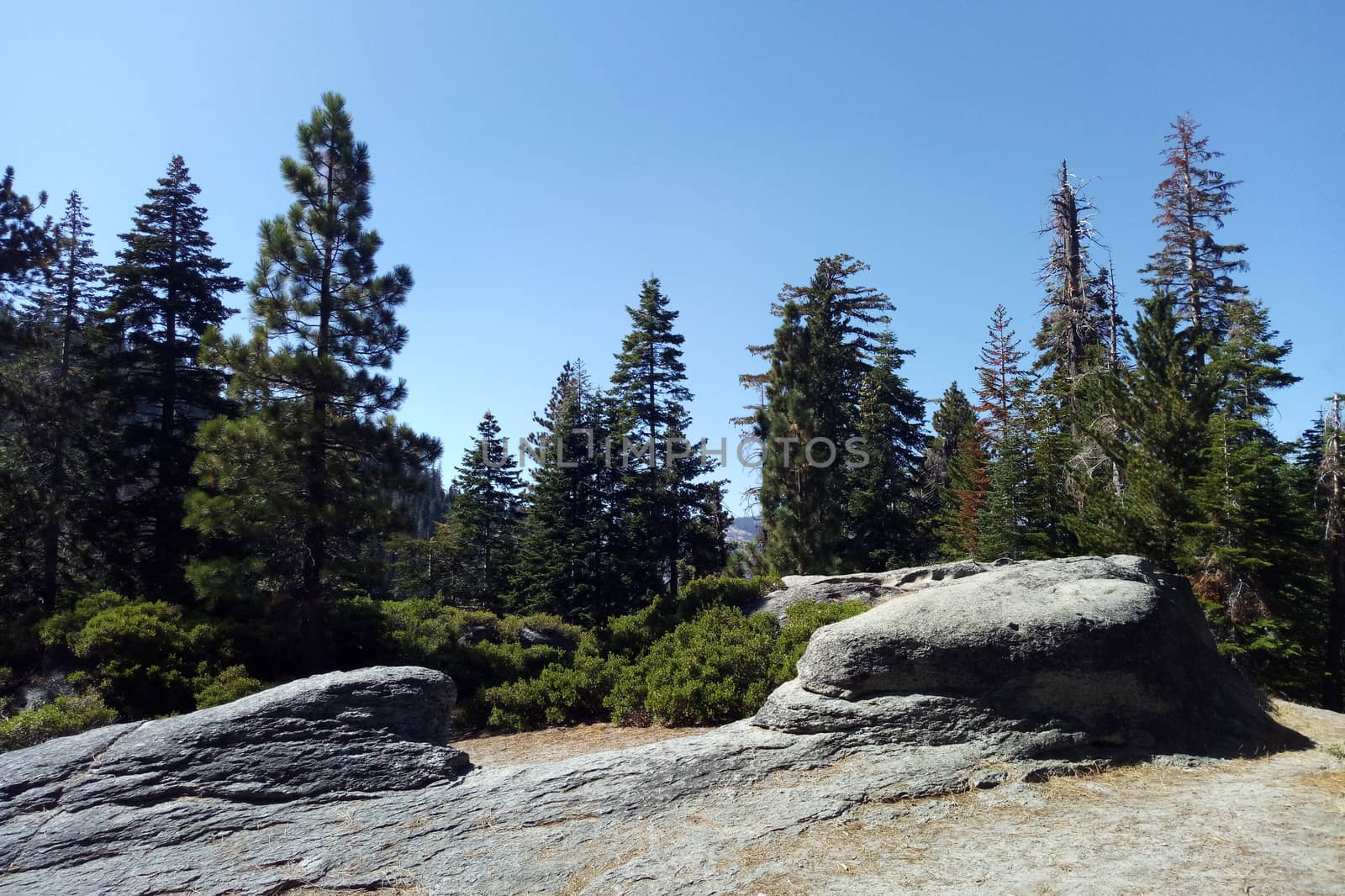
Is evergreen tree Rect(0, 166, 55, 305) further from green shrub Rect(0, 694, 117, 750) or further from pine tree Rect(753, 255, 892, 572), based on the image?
pine tree Rect(753, 255, 892, 572)

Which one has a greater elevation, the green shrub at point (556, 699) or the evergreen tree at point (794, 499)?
the evergreen tree at point (794, 499)

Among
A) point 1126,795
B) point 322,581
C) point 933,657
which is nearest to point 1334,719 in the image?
→ point 1126,795

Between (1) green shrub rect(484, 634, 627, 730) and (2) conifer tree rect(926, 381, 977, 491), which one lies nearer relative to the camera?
(1) green shrub rect(484, 634, 627, 730)

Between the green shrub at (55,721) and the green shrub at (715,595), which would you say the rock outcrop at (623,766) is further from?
the green shrub at (715,595)

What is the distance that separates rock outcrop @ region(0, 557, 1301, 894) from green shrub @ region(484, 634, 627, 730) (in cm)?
338

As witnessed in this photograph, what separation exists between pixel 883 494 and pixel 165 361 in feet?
73.3

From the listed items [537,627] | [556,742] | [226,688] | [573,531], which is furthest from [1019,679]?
[573,531]

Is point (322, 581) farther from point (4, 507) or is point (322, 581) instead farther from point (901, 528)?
point (901, 528)

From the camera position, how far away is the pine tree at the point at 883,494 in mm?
27594

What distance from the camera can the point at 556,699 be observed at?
33.9 feet

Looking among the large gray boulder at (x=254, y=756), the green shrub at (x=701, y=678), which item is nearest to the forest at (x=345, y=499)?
the green shrub at (x=701, y=678)

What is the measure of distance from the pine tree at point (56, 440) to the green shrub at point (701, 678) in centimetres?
1201

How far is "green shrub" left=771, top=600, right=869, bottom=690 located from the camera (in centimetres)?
874

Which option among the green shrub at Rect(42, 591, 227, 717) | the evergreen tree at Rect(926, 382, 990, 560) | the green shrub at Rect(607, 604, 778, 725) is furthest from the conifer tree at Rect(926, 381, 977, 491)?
the green shrub at Rect(42, 591, 227, 717)
